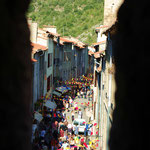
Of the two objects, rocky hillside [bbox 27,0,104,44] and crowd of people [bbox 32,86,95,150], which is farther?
rocky hillside [bbox 27,0,104,44]

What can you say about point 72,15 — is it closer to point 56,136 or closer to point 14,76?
point 56,136

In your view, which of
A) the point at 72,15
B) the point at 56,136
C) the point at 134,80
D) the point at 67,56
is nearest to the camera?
the point at 134,80

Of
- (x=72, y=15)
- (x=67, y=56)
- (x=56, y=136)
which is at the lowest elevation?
(x=56, y=136)

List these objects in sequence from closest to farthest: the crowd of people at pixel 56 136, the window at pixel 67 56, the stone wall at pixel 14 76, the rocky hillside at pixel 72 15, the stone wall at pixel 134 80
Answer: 1. the stone wall at pixel 14 76
2. the stone wall at pixel 134 80
3. the crowd of people at pixel 56 136
4. the window at pixel 67 56
5. the rocky hillside at pixel 72 15

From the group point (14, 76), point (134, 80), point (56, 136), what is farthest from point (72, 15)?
point (14, 76)

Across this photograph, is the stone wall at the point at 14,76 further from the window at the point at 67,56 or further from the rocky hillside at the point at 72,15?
the rocky hillside at the point at 72,15

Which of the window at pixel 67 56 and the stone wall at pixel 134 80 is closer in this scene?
the stone wall at pixel 134 80

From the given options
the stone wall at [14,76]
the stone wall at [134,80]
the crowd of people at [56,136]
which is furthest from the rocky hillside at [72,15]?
the stone wall at [14,76]

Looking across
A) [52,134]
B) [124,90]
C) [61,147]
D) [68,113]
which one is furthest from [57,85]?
[124,90]

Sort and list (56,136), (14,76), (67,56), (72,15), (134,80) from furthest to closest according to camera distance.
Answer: (72,15)
(67,56)
(56,136)
(134,80)
(14,76)

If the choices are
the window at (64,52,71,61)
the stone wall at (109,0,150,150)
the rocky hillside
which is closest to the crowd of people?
the stone wall at (109,0,150,150)

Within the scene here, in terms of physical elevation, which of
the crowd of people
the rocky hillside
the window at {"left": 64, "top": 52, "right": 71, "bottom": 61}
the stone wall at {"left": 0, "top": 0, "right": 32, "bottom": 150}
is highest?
the rocky hillside

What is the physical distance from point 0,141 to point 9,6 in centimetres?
131

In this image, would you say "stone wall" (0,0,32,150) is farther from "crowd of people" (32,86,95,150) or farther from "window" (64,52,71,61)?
"window" (64,52,71,61)
